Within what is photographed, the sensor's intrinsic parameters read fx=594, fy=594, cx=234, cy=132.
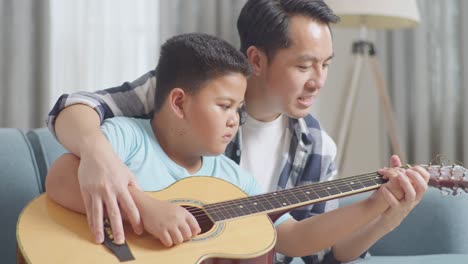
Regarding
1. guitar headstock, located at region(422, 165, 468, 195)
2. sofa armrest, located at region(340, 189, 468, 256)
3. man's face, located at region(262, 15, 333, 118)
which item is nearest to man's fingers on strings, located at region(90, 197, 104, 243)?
man's face, located at region(262, 15, 333, 118)

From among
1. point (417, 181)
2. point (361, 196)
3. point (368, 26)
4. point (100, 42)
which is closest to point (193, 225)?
point (417, 181)

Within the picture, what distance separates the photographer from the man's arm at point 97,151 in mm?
1003

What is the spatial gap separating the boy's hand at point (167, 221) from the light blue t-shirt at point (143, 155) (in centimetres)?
13

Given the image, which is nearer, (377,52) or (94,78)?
(94,78)

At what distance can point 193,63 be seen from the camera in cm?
122

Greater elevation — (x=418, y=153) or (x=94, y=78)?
(x=94, y=78)

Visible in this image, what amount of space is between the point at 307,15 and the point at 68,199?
0.71 meters

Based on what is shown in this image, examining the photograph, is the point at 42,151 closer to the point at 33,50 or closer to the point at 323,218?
the point at 323,218

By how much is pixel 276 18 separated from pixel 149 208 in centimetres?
62

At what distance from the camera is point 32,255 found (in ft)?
3.02

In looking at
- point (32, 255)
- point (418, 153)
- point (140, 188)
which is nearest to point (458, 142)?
point (418, 153)

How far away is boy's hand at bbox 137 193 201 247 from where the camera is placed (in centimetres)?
99

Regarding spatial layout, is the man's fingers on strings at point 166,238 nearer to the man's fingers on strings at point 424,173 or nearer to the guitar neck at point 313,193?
the guitar neck at point 313,193

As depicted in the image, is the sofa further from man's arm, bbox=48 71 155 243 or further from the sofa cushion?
man's arm, bbox=48 71 155 243
